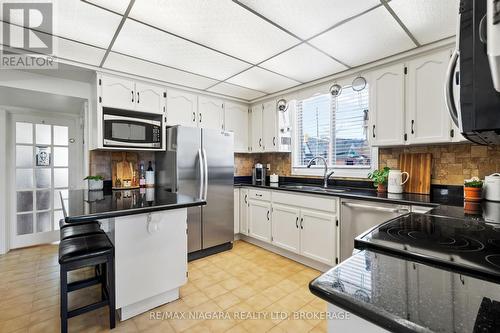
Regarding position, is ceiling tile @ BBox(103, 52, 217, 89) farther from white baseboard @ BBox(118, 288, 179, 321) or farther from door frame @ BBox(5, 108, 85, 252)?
white baseboard @ BBox(118, 288, 179, 321)

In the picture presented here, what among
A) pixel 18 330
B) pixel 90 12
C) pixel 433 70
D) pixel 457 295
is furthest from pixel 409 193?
pixel 18 330

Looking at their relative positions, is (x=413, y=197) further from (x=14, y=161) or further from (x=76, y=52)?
(x=14, y=161)

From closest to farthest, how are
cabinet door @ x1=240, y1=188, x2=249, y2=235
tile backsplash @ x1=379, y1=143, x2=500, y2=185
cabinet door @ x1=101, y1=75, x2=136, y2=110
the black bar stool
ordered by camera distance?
the black bar stool, tile backsplash @ x1=379, y1=143, x2=500, y2=185, cabinet door @ x1=101, y1=75, x2=136, y2=110, cabinet door @ x1=240, y1=188, x2=249, y2=235

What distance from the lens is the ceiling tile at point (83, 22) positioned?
5.48 ft

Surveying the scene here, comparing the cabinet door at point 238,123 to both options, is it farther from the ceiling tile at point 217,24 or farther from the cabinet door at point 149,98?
the ceiling tile at point 217,24

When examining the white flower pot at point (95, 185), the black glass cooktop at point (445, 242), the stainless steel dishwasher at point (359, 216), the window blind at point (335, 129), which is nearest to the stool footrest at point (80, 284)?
the white flower pot at point (95, 185)

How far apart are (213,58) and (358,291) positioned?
7.96 feet

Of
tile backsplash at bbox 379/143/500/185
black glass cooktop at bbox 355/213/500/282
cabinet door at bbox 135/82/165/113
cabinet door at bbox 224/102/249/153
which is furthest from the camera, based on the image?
cabinet door at bbox 224/102/249/153

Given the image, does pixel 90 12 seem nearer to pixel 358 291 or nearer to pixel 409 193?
pixel 358 291

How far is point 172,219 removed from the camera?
2014 mm

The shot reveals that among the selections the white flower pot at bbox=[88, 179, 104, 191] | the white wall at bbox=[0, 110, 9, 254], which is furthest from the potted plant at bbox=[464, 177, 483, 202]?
the white wall at bbox=[0, 110, 9, 254]

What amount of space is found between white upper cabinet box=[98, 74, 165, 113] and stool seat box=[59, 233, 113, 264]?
1.53 metres

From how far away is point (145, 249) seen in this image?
6.19 feet

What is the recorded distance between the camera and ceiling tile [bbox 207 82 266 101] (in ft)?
10.9
